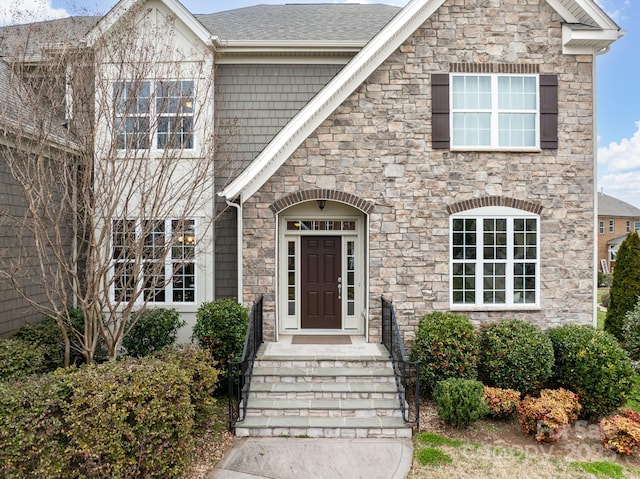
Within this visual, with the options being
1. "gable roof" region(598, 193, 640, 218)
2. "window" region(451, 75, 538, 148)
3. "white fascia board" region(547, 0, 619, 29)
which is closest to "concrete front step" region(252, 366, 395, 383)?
"window" region(451, 75, 538, 148)

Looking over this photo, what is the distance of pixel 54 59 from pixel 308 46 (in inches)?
207

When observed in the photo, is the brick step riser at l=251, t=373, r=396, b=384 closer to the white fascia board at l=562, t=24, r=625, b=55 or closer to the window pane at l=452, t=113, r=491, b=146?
the window pane at l=452, t=113, r=491, b=146

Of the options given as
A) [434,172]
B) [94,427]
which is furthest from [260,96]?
[94,427]

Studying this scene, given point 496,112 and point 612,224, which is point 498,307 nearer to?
point 496,112

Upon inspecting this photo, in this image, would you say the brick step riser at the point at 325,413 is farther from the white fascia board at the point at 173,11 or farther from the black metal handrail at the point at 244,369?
the white fascia board at the point at 173,11

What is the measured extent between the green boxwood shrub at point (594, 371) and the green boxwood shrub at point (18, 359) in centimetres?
883

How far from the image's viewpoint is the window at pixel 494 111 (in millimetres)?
8602

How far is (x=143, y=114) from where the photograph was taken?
290 inches

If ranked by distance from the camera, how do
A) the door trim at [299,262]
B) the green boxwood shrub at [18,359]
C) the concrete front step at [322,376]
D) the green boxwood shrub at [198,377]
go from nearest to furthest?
the green boxwood shrub at [18,359] → the green boxwood shrub at [198,377] → the concrete front step at [322,376] → the door trim at [299,262]

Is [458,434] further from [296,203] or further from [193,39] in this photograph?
[193,39]

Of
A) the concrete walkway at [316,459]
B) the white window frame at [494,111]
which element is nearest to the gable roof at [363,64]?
the white window frame at [494,111]

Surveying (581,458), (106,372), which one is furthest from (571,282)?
(106,372)

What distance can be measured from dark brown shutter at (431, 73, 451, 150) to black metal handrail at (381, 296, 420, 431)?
136 inches

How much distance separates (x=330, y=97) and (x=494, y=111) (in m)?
3.37
